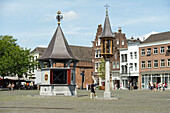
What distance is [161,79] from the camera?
68.5 metres

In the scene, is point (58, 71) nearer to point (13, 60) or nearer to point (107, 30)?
point (107, 30)

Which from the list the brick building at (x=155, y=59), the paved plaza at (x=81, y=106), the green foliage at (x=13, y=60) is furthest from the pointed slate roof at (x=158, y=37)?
the paved plaza at (x=81, y=106)

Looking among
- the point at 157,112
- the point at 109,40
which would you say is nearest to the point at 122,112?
the point at 157,112

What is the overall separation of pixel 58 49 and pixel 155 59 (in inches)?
1495

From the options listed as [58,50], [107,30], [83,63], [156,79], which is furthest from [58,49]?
[83,63]

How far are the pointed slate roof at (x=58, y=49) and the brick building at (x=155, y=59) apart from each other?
35405 millimetres

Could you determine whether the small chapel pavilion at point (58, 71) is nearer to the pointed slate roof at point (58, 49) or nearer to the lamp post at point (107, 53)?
the pointed slate roof at point (58, 49)

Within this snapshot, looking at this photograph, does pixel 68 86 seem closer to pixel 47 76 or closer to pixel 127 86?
pixel 47 76

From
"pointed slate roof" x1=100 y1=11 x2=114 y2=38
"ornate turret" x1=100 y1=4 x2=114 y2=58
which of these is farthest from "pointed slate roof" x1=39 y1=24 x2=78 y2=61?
"pointed slate roof" x1=100 y1=11 x2=114 y2=38

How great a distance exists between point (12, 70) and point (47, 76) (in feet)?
103

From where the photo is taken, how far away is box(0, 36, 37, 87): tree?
6362 cm

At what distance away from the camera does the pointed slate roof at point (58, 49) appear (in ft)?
117

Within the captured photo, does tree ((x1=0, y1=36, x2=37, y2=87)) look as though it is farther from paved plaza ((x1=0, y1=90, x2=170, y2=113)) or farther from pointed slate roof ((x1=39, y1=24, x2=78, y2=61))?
paved plaza ((x1=0, y1=90, x2=170, y2=113))

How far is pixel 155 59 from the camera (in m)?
70.0
